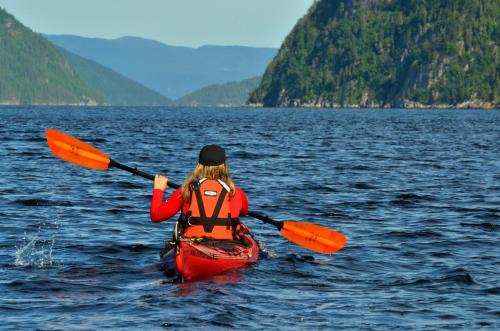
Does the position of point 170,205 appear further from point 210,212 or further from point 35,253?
point 35,253

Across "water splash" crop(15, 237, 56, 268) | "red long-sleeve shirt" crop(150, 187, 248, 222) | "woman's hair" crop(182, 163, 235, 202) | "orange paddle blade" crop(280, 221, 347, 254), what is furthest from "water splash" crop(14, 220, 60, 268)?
"orange paddle blade" crop(280, 221, 347, 254)

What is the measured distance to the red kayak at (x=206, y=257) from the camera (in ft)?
49.0

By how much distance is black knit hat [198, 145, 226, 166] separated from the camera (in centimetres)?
1486

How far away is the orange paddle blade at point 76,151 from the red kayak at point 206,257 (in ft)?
10.9

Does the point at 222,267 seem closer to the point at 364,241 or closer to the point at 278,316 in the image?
the point at 278,316

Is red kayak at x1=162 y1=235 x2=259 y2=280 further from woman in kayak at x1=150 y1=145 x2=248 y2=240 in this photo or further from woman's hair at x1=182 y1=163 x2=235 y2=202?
woman's hair at x1=182 y1=163 x2=235 y2=202

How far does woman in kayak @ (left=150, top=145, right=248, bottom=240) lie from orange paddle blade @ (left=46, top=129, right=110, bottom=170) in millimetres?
2878

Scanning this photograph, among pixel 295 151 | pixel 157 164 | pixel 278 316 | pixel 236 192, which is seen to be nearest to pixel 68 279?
pixel 236 192

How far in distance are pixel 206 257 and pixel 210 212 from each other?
0.71 metres

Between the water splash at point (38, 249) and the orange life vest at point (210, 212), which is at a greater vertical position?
the orange life vest at point (210, 212)

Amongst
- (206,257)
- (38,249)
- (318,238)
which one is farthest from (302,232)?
(38,249)

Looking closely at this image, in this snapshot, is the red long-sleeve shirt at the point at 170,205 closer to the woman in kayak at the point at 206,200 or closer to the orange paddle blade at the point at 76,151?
the woman in kayak at the point at 206,200

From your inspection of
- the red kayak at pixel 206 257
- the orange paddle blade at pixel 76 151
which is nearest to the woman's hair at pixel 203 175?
the red kayak at pixel 206 257

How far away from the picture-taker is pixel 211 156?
14891mm
